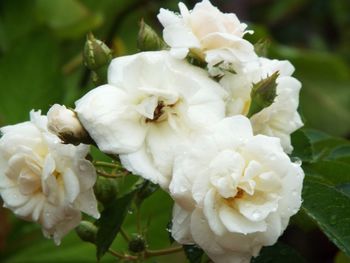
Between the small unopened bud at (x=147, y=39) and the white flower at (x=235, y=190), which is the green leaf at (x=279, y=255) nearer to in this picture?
the white flower at (x=235, y=190)

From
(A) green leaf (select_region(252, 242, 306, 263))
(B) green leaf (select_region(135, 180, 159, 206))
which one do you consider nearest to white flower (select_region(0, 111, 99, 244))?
(B) green leaf (select_region(135, 180, 159, 206))

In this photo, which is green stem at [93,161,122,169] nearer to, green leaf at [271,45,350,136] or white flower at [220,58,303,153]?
white flower at [220,58,303,153]

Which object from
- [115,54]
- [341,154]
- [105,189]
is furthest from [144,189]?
[115,54]

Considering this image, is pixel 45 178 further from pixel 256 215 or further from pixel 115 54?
pixel 115 54

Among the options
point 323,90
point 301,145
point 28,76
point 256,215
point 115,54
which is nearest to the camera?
point 256,215

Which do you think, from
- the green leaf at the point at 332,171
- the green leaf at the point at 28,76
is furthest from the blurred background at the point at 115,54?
the green leaf at the point at 332,171

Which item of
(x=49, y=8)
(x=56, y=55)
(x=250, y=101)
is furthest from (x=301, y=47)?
(x=250, y=101)
